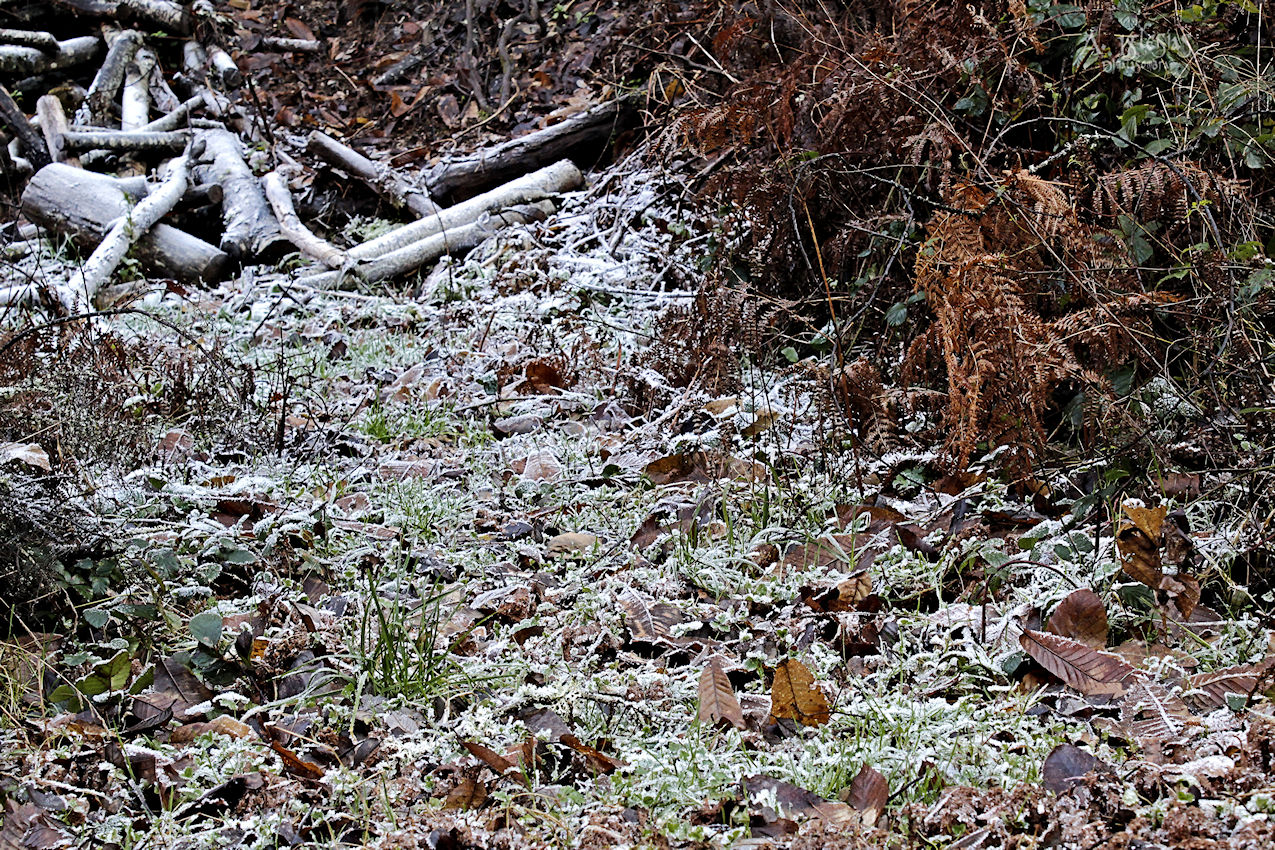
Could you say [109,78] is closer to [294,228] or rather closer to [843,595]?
[294,228]

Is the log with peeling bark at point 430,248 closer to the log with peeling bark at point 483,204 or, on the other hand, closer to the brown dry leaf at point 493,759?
the log with peeling bark at point 483,204

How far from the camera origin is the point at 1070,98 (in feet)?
12.7

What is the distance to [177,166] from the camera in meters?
7.58

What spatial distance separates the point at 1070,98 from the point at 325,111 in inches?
272

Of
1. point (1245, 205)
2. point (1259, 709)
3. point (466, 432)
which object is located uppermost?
point (1245, 205)

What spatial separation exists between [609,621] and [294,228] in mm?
5030

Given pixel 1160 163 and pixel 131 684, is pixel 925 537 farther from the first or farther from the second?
pixel 131 684

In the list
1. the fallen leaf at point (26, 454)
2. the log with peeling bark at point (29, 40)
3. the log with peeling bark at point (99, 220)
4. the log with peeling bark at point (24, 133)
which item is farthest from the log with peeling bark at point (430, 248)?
the log with peeling bark at point (29, 40)

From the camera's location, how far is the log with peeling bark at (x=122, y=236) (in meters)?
6.26

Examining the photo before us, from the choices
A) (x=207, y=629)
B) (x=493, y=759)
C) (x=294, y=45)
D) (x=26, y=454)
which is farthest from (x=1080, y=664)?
(x=294, y=45)

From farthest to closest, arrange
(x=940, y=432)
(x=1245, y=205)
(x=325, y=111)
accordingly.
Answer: (x=325, y=111) → (x=940, y=432) → (x=1245, y=205)

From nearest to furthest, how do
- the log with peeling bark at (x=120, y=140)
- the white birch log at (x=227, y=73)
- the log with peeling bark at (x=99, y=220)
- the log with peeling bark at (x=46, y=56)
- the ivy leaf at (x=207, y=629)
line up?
the ivy leaf at (x=207, y=629) < the log with peeling bark at (x=99, y=220) < the log with peeling bark at (x=120, y=140) < the log with peeling bark at (x=46, y=56) < the white birch log at (x=227, y=73)

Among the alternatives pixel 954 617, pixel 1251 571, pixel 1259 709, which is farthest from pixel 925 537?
pixel 1259 709

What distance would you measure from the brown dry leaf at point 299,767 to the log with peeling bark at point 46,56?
28.6ft
